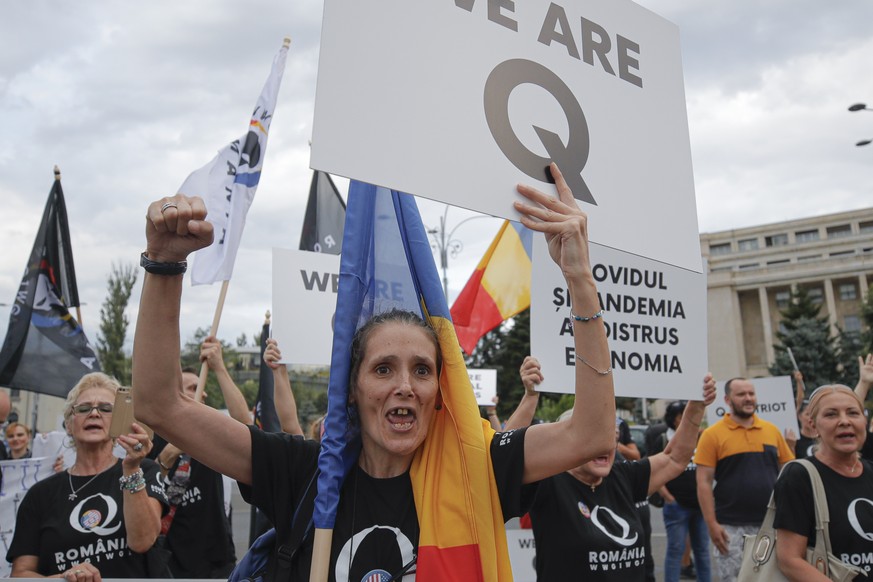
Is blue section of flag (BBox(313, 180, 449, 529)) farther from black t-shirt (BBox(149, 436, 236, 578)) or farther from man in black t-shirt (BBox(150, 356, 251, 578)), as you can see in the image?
black t-shirt (BBox(149, 436, 236, 578))

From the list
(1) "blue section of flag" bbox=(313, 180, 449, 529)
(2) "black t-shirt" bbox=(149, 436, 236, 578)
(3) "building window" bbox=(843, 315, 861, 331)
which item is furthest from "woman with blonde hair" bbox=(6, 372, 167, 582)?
(3) "building window" bbox=(843, 315, 861, 331)

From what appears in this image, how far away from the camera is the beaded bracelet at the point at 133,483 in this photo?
3.25m

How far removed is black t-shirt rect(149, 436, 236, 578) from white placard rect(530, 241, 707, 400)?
2635mm

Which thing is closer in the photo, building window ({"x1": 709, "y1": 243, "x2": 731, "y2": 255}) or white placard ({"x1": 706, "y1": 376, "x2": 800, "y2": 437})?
white placard ({"x1": 706, "y1": 376, "x2": 800, "y2": 437})

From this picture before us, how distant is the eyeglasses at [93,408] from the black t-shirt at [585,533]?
2.30 metres

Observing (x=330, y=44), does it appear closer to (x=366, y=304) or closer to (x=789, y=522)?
(x=366, y=304)

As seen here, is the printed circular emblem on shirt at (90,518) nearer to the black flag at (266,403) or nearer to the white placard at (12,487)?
the white placard at (12,487)

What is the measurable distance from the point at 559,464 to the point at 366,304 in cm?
79

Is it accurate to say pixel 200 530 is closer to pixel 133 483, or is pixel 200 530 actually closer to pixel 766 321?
pixel 133 483

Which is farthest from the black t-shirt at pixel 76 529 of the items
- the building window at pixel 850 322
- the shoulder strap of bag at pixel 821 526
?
the building window at pixel 850 322

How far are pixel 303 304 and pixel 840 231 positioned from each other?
95.8 m

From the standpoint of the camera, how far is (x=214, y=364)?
4.60 meters

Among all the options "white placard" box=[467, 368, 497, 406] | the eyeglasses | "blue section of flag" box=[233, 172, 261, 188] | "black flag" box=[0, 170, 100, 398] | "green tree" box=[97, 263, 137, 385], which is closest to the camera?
the eyeglasses

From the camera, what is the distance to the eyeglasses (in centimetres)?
369
